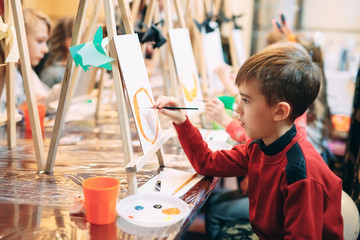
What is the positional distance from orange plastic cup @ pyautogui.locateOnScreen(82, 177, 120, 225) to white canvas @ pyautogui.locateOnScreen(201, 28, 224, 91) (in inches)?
63.0

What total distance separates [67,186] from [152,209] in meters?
0.33

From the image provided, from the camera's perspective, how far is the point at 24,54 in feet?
4.16

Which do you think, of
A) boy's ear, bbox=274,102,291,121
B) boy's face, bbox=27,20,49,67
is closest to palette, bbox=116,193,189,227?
boy's ear, bbox=274,102,291,121

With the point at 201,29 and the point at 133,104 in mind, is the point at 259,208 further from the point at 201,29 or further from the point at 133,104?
the point at 201,29

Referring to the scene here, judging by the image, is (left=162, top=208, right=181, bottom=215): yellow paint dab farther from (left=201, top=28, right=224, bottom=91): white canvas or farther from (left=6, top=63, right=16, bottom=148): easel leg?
(left=201, top=28, right=224, bottom=91): white canvas

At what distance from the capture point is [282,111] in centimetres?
108

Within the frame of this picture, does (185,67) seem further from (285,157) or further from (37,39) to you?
(37,39)

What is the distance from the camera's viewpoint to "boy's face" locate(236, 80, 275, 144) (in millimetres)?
Answer: 1100

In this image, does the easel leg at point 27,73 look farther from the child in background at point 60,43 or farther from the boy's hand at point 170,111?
the child in background at point 60,43

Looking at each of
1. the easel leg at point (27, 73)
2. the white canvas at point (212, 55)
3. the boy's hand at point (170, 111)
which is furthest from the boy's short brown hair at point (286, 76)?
the white canvas at point (212, 55)

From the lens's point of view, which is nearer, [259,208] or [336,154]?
[259,208]

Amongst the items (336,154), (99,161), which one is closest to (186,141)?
(99,161)

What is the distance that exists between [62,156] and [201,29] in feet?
4.32

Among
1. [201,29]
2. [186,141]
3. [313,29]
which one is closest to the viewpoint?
[186,141]
